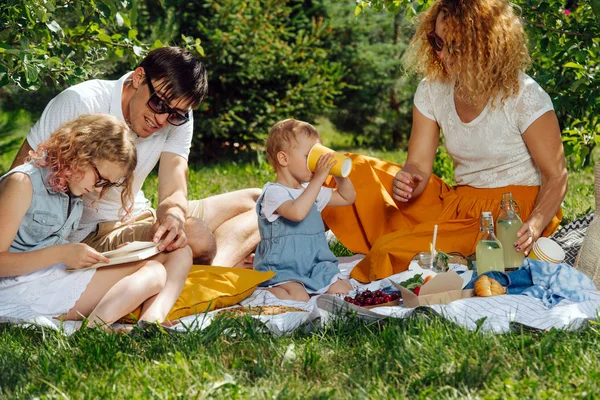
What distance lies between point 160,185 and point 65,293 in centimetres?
86

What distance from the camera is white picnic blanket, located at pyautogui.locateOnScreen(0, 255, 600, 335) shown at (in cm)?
276

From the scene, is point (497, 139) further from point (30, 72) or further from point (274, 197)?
point (30, 72)

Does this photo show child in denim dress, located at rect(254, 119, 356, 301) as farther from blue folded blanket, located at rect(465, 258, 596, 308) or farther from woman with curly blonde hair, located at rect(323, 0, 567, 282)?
blue folded blanket, located at rect(465, 258, 596, 308)

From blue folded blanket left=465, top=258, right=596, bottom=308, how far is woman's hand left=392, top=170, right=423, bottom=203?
33.3 inches

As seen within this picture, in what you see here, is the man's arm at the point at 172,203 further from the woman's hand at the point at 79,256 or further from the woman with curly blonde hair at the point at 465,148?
the woman with curly blonde hair at the point at 465,148

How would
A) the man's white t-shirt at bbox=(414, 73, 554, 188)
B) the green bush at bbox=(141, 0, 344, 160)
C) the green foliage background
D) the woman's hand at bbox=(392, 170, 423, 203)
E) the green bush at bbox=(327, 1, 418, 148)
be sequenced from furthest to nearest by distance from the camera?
the green bush at bbox=(327, 1, 418, 148)
the green bush at bbox=(141, 0, 344, 160)
the green foliage background
the woman's hand at bbox=(392, 170, 423, 203)
the man's white t-shirt at bbox=(414, 73, 554, 188)

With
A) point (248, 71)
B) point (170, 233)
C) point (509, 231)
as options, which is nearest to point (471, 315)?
point (509, 231)

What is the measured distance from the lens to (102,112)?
3525mm

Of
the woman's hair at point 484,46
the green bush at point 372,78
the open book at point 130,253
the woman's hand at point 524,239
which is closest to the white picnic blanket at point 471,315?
the open book at point 130,253

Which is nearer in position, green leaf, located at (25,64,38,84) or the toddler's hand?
green leaf, located at (25,64,38,84)

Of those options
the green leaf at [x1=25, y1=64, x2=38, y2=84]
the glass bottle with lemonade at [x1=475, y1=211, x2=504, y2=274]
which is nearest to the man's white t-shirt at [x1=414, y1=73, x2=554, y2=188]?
the glass bottle with lemonade at [x1=475, y1=211, x2=504, y2=274]

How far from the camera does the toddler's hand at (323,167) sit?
354 cm

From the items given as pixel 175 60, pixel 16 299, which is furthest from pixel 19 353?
pixel 175 60

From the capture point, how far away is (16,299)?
3.07 metres
